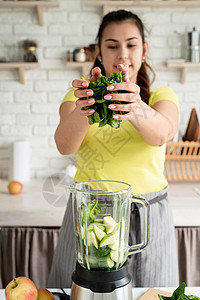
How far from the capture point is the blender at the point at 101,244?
70cm

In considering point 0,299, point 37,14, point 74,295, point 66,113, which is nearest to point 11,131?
point 37,14

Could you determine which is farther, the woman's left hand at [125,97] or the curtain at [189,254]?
the curtain at [189,254]

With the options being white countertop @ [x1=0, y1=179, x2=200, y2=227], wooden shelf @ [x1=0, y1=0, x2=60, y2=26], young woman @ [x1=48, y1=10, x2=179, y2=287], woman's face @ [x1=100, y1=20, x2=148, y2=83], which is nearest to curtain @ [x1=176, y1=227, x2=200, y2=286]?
white countertop @ [x1=0, y1=179, x2=200, y2=227]

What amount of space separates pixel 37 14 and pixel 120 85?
165cm

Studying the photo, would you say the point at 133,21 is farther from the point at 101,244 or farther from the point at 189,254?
the point at 189,254

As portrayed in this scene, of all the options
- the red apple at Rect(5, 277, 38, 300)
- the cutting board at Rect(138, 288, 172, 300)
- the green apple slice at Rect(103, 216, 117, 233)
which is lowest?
the cutting board at Rect(138, 288, 172, 300)

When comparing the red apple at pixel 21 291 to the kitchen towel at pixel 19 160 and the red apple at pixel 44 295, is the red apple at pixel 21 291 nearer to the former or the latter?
the red apple at pixel 44 295

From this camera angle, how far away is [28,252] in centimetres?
176

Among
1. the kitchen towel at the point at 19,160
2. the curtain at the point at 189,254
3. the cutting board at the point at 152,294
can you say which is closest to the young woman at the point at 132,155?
the cutting board at the point at 152,294

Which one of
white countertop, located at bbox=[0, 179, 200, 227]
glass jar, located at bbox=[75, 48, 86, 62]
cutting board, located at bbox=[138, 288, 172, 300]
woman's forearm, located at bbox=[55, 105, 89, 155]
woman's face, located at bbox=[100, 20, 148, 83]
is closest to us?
cutting board, located at bbox=[138, 288, 172, 300]

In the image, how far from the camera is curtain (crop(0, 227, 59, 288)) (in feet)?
5.70

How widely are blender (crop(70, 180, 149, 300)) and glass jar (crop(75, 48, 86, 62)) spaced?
1.52m

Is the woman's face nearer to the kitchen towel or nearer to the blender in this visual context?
the blender

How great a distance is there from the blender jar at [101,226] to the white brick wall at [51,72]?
5.27 ft
